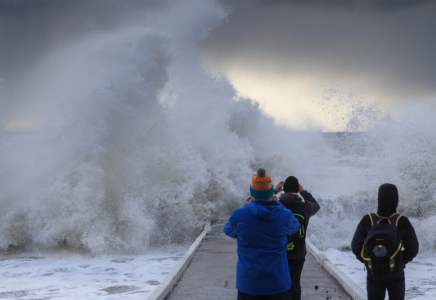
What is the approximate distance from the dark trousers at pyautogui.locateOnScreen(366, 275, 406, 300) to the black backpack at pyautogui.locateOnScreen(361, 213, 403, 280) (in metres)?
0.10

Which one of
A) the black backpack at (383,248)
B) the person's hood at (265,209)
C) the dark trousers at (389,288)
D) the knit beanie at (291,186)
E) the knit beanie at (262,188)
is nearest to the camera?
the person's hood at (265,209)

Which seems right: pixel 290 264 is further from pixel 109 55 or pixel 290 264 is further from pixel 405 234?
pixel 109 55

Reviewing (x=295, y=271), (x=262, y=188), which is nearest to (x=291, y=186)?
(x=295, y=271)

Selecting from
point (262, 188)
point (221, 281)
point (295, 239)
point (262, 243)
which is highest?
point (262, 188)

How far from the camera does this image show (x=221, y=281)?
6156 millimetres

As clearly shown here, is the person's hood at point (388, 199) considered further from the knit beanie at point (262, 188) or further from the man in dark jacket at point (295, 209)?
the knit beanie at point (262, 188)

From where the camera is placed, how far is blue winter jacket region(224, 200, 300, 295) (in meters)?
2.75

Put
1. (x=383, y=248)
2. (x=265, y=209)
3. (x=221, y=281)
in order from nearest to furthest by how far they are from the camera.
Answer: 1. (x=265, y=209)
2. (x=383, y=248)
3. (x=221, y=281)

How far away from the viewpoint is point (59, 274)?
8.41 metres

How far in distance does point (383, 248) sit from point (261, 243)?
96cm

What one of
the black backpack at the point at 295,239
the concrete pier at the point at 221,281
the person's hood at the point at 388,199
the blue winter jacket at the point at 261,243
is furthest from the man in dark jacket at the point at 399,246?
the concrete pier at the point at 221,281

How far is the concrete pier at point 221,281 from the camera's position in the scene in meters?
5.43

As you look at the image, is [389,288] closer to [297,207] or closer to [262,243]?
[297,207]

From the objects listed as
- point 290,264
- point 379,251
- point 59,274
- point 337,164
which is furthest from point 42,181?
point 337,164
